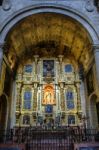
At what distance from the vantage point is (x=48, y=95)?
20.1m

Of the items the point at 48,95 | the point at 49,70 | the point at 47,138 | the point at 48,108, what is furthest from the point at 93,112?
the point at 49,70

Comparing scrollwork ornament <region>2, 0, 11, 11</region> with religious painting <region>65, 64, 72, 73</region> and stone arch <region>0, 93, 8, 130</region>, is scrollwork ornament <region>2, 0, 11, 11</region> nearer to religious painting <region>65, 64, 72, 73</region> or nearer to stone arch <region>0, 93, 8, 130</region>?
stone arch <region>0, 93, 8, 130</region>

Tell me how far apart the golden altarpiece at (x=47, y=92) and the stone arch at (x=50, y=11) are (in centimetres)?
595

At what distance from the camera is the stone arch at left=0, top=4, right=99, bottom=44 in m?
15.5

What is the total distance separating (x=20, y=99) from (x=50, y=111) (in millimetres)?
3132

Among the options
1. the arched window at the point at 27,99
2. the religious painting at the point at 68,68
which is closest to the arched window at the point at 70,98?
the religious painting at the point at 68,68

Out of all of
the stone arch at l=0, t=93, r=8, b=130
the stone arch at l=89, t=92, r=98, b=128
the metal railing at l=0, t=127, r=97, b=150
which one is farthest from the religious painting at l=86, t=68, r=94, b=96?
the stone arch at l=0, t=93, r=8, b=130

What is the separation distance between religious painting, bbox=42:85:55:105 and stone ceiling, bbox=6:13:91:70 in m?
3.72

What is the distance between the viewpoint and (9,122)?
1797 cm

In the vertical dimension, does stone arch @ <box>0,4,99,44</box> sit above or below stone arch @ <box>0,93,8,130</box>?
above

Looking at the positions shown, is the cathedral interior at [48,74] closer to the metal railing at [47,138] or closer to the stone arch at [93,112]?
the stone arch at [93,112]

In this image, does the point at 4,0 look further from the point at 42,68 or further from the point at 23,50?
the point at 42,68

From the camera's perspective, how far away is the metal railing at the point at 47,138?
1222 centimetres

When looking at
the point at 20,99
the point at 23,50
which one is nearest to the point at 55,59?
the point at 23,50
